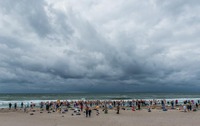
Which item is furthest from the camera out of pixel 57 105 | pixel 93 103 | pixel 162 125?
pixel 93 103

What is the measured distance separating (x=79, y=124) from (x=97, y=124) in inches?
79.0

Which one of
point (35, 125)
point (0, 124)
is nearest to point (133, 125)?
point (35, 125)

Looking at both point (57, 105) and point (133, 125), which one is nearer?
point (133, 125)

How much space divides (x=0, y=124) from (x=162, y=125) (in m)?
17.3

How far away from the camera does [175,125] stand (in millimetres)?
23797

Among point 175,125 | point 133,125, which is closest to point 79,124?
point 133,125

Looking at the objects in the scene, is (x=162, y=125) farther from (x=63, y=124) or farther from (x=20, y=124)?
(x=20, y=124)

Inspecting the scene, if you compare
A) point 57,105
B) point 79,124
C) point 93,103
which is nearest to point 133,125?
point 79,124

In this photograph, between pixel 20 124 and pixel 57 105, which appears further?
pixel 57 105

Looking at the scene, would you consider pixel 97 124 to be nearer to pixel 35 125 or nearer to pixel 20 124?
pixel 35 125

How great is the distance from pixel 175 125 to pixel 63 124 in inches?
469

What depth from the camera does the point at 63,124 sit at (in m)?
24.6

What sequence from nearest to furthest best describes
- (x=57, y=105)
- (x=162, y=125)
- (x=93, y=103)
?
A: 1. (x=162, y=125)
2. (x=57, y=105)
3. (x=93, y=103)

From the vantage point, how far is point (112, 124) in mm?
24438
